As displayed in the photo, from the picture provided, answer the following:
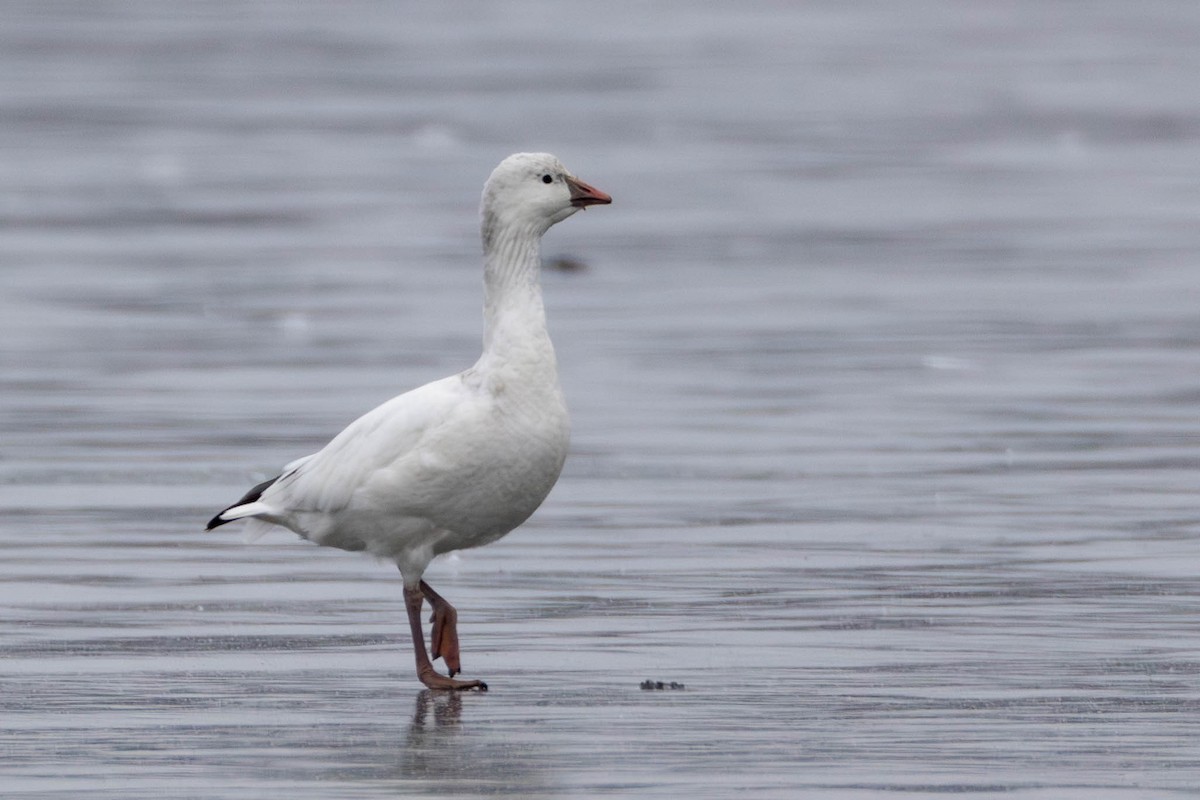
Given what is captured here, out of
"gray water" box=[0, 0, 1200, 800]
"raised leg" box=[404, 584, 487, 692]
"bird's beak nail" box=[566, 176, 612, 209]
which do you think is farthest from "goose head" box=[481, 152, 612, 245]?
"gray water" box=[0, 0, 1200, 800]

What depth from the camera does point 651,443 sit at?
13.0 m

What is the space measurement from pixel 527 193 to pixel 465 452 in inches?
39.0

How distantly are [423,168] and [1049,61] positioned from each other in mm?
14402

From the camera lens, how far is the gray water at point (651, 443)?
23.8ft

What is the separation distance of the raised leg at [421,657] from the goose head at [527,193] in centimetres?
121

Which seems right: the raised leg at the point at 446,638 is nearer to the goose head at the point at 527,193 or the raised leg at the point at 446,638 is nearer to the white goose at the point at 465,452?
the white goose at the point at 465,452

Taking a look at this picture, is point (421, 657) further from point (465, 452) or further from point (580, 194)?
point (580, 194)

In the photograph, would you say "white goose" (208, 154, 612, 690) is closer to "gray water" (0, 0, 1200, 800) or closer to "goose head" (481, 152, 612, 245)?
"goose head" (481, 152, 612, 245)

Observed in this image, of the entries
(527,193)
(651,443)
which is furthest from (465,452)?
(651,443)

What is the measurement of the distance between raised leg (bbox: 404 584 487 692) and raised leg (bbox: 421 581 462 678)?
4 centimetres

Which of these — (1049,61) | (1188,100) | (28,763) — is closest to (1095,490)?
(28,763)

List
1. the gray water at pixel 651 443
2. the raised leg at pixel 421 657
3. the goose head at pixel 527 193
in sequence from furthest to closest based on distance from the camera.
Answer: the goose head at pixel 527 193 → the raised leg at pixel 421 657 → the gray water at pixel 651 443

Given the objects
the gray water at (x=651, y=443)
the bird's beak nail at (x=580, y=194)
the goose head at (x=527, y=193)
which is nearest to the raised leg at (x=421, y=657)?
the gray water at (x=651, y=443)

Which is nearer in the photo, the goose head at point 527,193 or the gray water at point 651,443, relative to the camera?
the gray water at point 651,443
